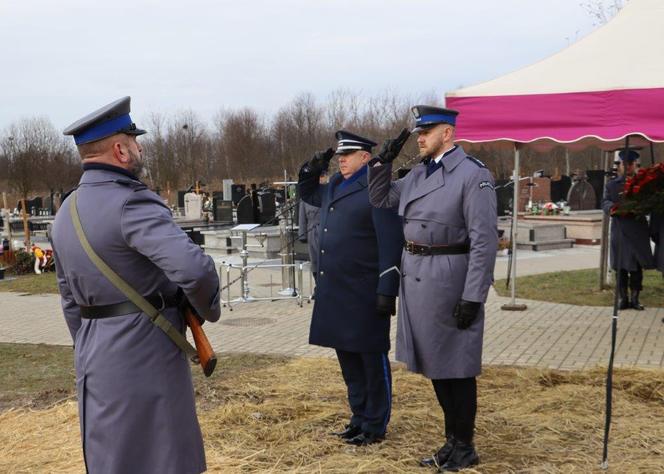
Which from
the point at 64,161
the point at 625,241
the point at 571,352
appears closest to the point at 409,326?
the point at 571,352

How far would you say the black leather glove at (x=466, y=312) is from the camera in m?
4.08

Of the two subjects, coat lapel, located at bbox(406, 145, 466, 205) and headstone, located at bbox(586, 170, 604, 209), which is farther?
headstone, located at bbox(586, 170, 604, 209)

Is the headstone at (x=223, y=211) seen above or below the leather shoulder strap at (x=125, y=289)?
below

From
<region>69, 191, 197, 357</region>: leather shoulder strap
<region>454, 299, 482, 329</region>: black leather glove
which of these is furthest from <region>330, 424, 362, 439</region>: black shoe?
<region>69, 191, 197, 357</region>: leather shoulder strap

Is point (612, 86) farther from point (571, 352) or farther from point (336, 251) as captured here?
point (571, 352)

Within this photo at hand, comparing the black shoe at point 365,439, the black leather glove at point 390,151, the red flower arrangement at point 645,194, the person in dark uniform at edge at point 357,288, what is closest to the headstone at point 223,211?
the red flower arrangement at point 645,194

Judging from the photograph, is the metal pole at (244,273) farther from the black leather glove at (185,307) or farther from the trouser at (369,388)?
the black leather glove at (185,307)

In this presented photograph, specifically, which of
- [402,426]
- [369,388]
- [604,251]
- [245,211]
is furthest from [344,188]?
[245,211]

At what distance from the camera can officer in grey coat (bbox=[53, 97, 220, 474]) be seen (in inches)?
115

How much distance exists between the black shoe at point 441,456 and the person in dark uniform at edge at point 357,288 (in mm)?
476

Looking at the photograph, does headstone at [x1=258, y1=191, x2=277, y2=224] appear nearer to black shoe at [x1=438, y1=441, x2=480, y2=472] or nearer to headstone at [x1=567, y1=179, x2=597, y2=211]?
headstone at [x1=567, y1=179, x2=597, y2=211]

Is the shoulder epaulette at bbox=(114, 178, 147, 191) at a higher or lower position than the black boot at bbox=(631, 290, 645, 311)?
higher

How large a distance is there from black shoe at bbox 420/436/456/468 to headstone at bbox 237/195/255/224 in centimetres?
1821

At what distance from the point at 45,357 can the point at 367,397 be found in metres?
4.60
